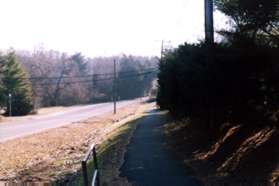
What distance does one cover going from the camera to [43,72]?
118 metres

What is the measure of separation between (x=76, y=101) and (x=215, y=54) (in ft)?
351

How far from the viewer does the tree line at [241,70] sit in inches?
507

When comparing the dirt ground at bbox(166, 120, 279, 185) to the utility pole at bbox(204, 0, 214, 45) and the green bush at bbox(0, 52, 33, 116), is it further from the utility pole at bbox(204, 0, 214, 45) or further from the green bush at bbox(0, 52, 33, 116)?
the green bush at bbox(0, 52, 33, 116)

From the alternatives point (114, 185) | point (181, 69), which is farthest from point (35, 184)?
point (181, 69)

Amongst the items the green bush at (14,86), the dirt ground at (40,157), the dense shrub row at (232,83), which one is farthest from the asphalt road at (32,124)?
the dense shrub row at (232,83)

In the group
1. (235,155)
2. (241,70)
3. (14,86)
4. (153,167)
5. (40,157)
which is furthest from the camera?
(14,86)

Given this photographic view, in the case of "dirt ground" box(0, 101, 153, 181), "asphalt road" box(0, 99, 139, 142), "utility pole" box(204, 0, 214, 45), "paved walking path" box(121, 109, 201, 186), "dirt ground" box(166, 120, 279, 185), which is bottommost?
"asphalt road" box(0, 99, 139, 142)

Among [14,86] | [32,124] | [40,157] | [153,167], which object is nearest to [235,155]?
[153,167]

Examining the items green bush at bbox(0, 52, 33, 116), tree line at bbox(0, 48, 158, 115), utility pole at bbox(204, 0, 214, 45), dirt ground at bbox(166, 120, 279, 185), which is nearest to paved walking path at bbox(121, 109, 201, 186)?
dirt ground at bbox(166, 120, 279, 185)

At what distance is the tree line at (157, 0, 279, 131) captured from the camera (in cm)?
1288

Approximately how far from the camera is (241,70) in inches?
529

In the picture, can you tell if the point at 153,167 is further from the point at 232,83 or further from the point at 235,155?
the point at 232,83

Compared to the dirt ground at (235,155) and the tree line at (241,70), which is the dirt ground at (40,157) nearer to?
the dirt ground at (235,155)

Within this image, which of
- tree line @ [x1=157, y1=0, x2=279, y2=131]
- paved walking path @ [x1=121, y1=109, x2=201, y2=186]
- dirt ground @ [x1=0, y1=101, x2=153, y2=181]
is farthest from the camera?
dirt ground @ [x1=0, y1=101, x2=153, y2=181]
